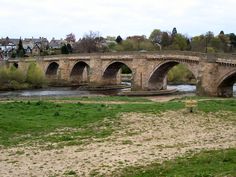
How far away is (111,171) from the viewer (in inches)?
525

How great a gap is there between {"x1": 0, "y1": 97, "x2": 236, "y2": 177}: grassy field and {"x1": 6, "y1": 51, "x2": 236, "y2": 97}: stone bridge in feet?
67.7

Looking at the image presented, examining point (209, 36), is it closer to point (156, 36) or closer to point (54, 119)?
point (156, 36)

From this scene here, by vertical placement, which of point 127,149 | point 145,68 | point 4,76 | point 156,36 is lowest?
point 127,149

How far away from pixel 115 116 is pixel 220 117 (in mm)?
5628

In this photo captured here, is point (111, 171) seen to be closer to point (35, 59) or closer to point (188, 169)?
point (188, 169)

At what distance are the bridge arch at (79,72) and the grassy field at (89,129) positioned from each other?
195 feet

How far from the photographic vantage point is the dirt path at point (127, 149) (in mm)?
14180

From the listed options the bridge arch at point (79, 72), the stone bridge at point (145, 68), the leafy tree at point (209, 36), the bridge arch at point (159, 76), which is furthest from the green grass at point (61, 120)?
the leafy tree at point (209, 36)

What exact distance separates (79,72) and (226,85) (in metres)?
44.0

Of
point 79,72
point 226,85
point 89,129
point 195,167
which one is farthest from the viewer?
point 79,72

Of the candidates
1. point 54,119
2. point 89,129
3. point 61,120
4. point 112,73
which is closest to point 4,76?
point 112,73

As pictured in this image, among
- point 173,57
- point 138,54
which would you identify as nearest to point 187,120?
point 173,57

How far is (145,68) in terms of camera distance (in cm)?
6594

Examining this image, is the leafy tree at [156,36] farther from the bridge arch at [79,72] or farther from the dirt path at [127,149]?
the dirt path at [127,149]
